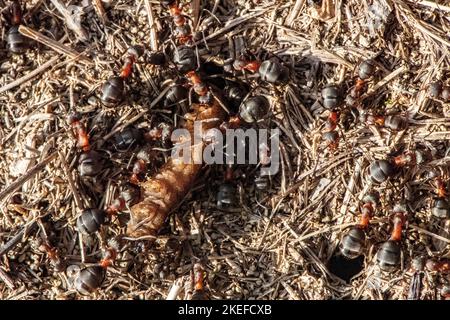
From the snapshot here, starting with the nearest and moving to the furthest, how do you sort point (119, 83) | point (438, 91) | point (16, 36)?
1. point (438, 91)
2. point (119, 83)
3. point (16, 36)

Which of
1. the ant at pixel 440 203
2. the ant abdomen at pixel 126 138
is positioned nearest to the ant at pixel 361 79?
the ant at pixel 440 203

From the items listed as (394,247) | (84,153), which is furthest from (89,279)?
(394,247)

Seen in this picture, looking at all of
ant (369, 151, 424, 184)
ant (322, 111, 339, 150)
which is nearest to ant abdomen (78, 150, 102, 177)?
ant (322, 111, 339, 150)

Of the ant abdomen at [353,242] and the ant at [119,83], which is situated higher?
the ant at [119,83]

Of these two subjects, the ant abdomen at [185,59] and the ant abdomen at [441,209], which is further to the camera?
the ant abdomen at [185,59]

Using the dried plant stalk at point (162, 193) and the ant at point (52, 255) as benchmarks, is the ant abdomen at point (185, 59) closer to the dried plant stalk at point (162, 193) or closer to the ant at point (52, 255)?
the dried plant stalk at point (162, 193)

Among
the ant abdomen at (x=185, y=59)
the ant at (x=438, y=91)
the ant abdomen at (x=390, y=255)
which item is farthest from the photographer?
the ant abdomen at (x=185, y=59)

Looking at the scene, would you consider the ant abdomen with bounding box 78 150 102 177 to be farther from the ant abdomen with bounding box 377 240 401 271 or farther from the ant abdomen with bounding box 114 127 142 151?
the ant abdomen with bounding box 377 240 401 271

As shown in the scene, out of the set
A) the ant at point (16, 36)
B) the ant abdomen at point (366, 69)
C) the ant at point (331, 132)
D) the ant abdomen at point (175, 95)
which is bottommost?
the ant at point (331, 132)

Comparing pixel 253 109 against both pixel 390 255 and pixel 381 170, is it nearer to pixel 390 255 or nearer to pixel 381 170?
pixel 381 170

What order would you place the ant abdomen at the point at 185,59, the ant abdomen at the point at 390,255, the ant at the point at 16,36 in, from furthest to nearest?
the ant at the point at 16,36
the ant abdomen at the point at 185,59
the ant abdomen at the point at 390,255
